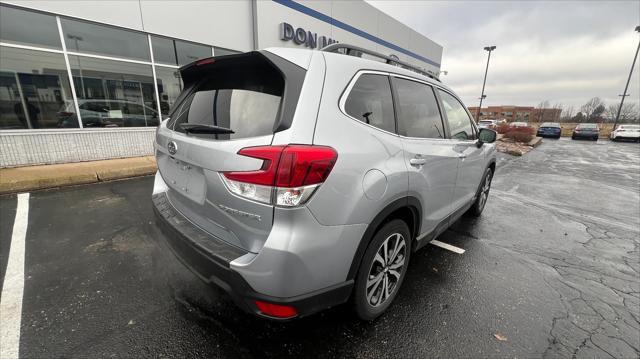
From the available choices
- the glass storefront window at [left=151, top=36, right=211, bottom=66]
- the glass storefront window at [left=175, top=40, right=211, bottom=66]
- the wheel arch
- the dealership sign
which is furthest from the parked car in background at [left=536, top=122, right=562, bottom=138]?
the wheel arch

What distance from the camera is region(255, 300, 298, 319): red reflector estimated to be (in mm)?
1543

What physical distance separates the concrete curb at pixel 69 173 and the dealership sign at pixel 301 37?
733 centimetres

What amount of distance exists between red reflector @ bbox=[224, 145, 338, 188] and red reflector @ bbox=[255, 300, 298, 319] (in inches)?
26.7

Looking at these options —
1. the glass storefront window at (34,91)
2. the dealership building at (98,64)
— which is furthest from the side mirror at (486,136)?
the glass storefront window at (34,91)

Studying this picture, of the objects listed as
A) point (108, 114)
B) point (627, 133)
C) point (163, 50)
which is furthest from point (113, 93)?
point (627, 133)

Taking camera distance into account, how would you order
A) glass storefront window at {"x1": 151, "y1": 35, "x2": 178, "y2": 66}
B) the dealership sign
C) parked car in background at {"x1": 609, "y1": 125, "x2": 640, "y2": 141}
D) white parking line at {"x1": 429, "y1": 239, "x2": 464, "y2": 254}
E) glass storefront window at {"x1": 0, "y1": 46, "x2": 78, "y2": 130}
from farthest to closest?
1. parked car in background at {"x1": 609, "y1": 125, "x2": 640, "y2": 141}
2. the dealership sign
3. glass storefront window at {"x1": 151, "y1": 35, "x2": 178, "y2": 66}
4. glass storefront window at {"x1": 0, "y1": 46, "x2": 78, "y2": 130}
5. white parking line at {"x1": 429, "y1": 239, "x2": 464, "y2": 254}

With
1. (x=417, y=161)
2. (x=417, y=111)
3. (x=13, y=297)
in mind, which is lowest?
(x=13, y=297)

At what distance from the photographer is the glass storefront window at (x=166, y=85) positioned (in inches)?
329

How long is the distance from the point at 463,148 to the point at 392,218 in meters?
1.60

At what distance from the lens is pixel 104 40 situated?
7.17 m

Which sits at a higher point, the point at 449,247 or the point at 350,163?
the point at 350,163

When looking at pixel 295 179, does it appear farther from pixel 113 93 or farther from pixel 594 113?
pixel 594 113

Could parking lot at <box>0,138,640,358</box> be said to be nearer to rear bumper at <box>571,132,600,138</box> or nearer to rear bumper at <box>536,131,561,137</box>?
rear bumper at <box>536,131,561,137</box>

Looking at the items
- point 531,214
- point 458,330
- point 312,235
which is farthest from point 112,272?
point 531,214
